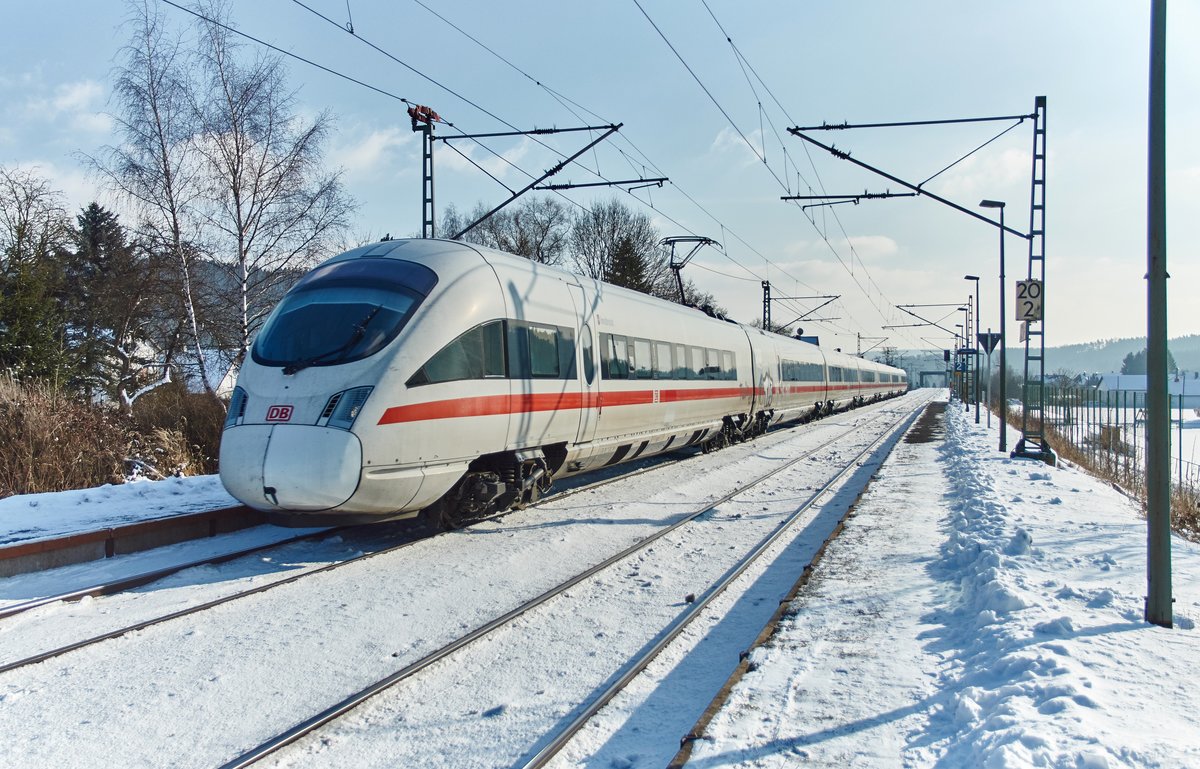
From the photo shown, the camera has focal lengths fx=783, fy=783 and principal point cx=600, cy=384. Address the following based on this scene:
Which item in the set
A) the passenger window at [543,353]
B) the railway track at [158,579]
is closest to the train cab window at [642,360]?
the passenger window at [543,353]

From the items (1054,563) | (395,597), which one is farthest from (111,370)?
(1054,563)

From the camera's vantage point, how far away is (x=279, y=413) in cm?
714

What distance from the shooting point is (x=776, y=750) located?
142 inches

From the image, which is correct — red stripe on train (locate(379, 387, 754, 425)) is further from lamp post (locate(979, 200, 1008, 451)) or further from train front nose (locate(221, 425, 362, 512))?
lamp post (locate(979, 200, 1008, 451))

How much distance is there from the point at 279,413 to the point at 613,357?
5.27 meters

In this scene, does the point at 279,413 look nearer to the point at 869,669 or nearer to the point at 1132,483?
the point at 869,669

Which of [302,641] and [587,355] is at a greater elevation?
[587,355]

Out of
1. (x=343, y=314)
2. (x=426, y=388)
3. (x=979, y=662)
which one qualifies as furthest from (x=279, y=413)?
(x=979, y=662)

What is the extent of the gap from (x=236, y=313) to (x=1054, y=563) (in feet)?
61.1

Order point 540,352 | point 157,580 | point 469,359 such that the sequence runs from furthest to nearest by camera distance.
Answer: point 540,352 < point 469,359 < point 157,580

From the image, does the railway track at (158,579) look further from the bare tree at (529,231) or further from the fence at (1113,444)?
the bare tree at (529,231)

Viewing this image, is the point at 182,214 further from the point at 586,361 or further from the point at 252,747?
the point at 252,747

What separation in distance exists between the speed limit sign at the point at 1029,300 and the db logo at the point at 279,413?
13845 mm

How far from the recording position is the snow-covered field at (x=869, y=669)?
11.6ft
